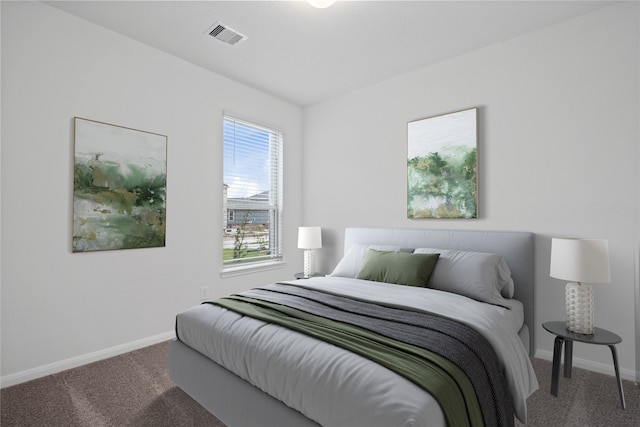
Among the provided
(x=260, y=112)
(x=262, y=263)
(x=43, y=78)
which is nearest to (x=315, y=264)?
(x=262, y=263)

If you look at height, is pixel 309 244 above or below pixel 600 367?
above

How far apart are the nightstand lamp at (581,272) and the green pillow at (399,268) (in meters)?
0.88

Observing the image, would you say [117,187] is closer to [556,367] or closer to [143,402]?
[143,402]

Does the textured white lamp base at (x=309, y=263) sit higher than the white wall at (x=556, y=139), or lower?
Result: lower

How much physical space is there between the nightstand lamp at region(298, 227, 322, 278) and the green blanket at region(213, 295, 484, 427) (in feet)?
6.92

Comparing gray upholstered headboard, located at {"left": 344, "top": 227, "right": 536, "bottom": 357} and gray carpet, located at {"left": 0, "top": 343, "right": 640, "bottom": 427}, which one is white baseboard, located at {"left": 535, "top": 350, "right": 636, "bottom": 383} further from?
gray upholstered headboard, located at {"left": 344, "top": 227, "right": 536, "bottom": 357}

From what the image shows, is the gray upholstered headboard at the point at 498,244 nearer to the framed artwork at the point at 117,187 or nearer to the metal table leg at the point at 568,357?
the metal table leg at the point at 568,357

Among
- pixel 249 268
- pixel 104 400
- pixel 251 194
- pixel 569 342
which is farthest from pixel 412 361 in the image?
pixel 251 194

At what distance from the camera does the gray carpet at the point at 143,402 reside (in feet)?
6.11

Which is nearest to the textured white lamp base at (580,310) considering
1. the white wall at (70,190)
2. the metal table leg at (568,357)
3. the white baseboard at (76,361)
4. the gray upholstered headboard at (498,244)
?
the metal table leg at (568,357)

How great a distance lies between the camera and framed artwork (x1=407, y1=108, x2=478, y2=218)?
3.07 m

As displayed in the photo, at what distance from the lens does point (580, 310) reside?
2168 millimetres

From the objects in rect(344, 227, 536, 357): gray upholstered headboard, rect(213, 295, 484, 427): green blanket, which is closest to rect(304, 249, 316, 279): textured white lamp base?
rect(344, 227, 536, 357): gray upholstered headboard

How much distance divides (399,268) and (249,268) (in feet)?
6.36
